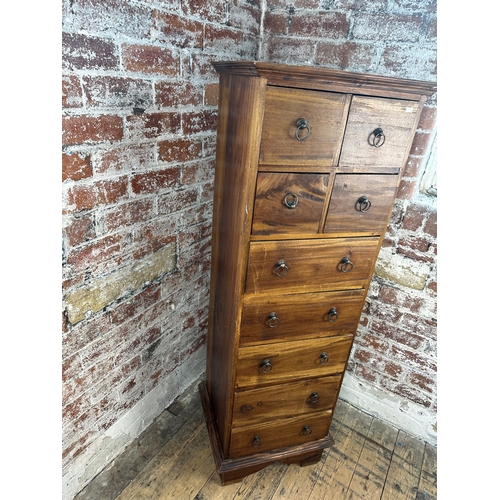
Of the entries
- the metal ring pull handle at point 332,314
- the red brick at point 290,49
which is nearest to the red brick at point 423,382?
the metal ring pull handle at point 332,314

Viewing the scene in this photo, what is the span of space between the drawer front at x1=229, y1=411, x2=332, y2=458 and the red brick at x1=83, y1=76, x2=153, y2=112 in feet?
4.17

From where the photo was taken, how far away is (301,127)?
0.96 metres

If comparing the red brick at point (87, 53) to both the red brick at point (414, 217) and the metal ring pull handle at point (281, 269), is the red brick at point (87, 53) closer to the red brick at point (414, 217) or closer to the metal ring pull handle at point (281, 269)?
the metal ring pull handle at point (281, 269)

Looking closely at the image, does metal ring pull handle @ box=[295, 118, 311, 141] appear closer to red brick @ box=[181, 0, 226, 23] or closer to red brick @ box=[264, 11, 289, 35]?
red brick @ box=[181, 0, 226, 23]

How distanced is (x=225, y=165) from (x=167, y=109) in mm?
280

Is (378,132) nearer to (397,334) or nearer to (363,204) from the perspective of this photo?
(363,204)

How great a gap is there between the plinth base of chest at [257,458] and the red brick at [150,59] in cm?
149

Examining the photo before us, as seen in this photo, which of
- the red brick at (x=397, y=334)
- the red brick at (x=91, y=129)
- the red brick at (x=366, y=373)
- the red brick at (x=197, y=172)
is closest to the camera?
the red brick at (x=91, y=129)

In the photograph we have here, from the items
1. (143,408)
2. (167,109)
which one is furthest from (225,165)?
(143,408)

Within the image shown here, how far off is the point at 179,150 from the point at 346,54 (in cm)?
76

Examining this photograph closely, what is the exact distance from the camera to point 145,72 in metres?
1.13

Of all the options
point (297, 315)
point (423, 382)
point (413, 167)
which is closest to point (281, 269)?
point (297, 315)

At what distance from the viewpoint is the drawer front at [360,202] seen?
110 centimetres
